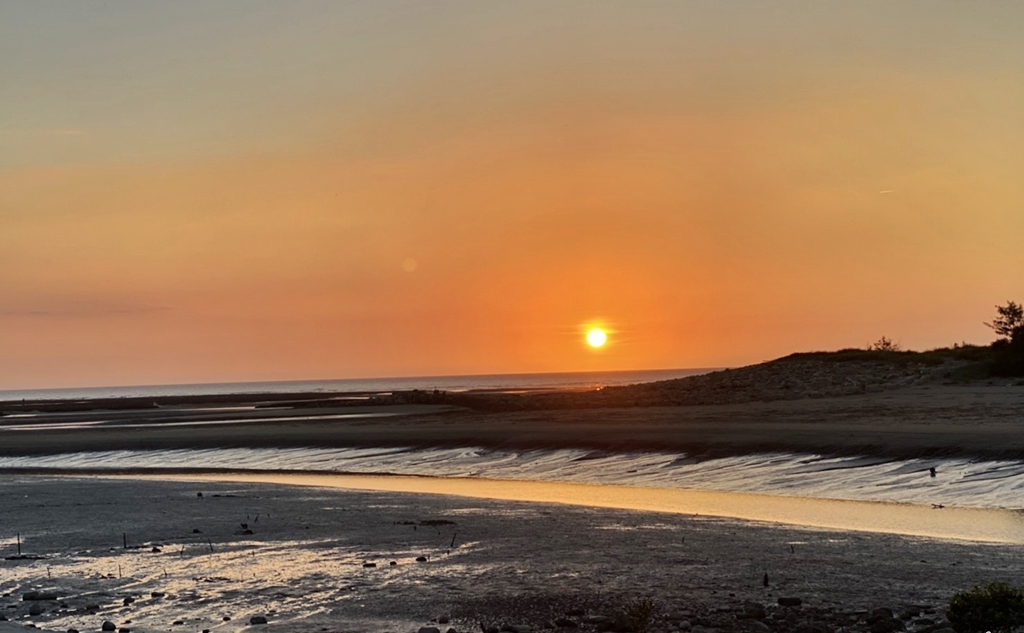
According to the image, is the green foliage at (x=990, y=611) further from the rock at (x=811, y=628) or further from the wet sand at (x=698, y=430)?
the wet sand at (x=698, y=430)

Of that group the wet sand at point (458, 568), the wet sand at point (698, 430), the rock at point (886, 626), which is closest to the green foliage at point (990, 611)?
the rock at point (886, 626)

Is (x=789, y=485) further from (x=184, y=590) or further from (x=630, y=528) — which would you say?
(x=184, y=590)

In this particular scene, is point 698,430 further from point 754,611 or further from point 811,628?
point 811,628

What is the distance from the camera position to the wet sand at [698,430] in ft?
97.8

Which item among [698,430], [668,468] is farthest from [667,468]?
[698,430]

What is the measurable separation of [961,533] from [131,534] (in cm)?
1632

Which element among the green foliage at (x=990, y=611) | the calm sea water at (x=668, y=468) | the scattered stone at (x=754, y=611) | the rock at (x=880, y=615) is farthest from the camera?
the calm sea water at (x=668, y=468)

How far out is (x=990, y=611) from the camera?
927 centimetres

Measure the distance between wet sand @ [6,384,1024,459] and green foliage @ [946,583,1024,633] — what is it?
17982 millimetres

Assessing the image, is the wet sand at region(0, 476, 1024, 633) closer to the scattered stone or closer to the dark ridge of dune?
the scattered stone

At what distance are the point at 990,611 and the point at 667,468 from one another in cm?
2183

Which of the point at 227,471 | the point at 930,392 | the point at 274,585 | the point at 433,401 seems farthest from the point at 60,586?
the point at 433,401

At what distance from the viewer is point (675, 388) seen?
220 ft

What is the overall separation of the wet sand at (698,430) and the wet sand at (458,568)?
11.5 metres
